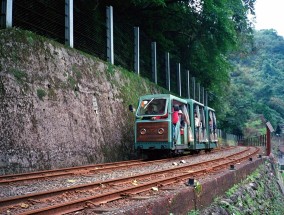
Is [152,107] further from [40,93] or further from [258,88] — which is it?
[258,88]

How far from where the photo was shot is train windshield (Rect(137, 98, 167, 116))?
13.5 m

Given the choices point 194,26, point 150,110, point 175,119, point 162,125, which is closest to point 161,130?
point 162,125

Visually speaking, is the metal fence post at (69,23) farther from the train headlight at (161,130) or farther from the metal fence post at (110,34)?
the train headlight at (161,130)

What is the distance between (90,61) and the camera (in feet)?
45.5

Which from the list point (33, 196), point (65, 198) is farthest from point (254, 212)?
point (33, 196)

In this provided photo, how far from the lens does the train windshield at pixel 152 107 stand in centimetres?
1348

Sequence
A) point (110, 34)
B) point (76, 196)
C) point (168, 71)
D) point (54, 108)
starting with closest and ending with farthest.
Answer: point (76, 196) < point (54, 108) < point (110, 34) < point (168, 71)

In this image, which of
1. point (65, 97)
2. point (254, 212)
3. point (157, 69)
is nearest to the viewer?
point (254, 212)

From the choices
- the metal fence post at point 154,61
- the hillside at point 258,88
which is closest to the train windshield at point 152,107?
the metal fence post at point 154,61

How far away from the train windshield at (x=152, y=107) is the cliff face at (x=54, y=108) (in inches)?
55.6

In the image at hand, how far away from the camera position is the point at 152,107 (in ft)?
45.0

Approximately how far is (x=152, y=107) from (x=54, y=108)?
444 cm

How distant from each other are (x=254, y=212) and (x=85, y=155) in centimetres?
586

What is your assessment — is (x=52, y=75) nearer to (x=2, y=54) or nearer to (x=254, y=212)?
(x=2, y=54)
